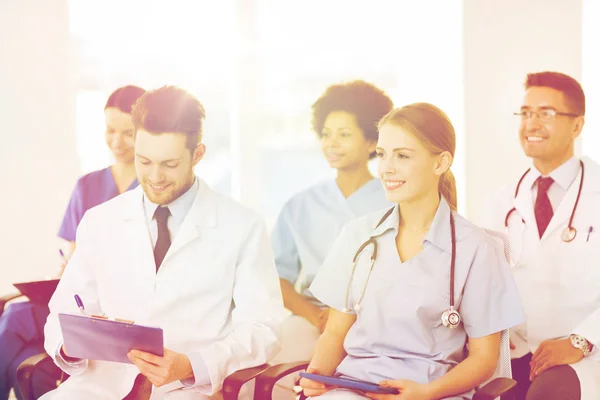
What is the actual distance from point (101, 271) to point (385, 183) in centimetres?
100

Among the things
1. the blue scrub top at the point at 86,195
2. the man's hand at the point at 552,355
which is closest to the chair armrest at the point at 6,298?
the blue scrub top at the point at 86,195

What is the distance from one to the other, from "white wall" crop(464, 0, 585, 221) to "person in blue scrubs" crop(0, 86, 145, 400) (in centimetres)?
133

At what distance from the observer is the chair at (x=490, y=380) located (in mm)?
1795

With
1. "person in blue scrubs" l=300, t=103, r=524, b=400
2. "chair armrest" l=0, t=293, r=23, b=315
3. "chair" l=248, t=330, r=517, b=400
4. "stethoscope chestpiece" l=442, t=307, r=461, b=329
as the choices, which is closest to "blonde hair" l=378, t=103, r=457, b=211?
"person in blue scrubs" l=300, t=103, r=524, b=400

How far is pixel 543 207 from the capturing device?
252 cm

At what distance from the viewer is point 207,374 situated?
6.89ft

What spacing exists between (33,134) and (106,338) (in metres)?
1.25

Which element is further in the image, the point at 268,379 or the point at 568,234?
the point at 568,234

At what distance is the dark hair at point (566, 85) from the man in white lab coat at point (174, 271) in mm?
1142

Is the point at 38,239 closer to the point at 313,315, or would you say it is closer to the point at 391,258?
the point at 313,315

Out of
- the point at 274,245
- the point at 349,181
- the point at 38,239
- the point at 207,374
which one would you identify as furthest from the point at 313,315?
the point at 38,239

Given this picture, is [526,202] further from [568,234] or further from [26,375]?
[26,375]

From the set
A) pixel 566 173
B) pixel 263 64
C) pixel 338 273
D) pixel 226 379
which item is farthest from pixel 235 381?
pixel 263 64

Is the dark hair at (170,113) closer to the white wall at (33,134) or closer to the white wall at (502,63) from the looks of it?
the white wall at (33,134)
